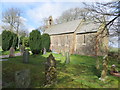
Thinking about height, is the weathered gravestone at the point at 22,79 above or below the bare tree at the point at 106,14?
below

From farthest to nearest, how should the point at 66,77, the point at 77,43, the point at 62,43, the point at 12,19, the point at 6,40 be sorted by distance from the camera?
the point at 12,19 < the point at 62,43 < the point at 77,43 < the point at 6,40 < the point at 66,77

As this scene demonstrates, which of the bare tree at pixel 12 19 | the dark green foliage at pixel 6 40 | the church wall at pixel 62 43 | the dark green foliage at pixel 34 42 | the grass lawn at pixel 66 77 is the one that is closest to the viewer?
the grass lawn at pixel 66 77

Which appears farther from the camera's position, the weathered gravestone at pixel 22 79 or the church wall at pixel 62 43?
the church wall at pixel 62 43

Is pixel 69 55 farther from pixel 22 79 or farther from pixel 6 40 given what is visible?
pixel 6 40

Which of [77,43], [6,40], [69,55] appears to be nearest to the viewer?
[69,55]

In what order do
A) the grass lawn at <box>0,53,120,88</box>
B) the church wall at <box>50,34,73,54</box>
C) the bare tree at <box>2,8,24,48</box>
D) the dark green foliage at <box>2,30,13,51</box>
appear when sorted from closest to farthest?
the grass lawn at <box>0,53,120,88</box> < the dark green foliage at <box>2,30,13,51</box> < the church wall at <box>50,34,73,54</box> < the bare tree at <box>2,8,24,48</box>

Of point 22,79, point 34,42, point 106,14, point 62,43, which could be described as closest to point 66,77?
point 22,79

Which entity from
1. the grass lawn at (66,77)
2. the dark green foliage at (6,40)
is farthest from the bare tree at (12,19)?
the grass lawn at (66,77)

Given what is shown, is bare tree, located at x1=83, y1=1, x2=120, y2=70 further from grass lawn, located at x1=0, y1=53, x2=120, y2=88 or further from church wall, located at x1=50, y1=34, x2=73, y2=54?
church wall, located at x1=50, y1=34, x2=73, y2=54

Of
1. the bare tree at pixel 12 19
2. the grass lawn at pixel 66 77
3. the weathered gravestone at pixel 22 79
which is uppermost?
the bare tree at pixel 12 19

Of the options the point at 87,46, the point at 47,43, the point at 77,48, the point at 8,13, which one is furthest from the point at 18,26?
the point at 87,46

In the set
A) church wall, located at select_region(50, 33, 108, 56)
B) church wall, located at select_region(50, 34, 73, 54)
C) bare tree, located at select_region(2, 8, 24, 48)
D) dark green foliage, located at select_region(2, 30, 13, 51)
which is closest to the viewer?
church wall, located at select_region(50, 33, 108, 56)

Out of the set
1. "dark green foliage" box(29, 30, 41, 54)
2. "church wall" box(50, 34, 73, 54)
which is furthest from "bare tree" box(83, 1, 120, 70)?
"church wall" box(50, 34, 73, 54)

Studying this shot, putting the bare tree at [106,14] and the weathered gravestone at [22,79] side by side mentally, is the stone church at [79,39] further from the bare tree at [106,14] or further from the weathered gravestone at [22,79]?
the weathered gravestone at [22,79]
